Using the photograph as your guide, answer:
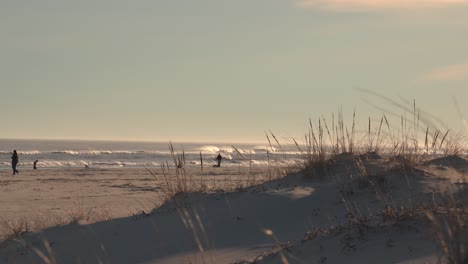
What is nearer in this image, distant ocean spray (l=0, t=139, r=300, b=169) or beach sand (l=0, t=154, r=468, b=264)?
beach sand (l=0, t=154, r=468, b=264)

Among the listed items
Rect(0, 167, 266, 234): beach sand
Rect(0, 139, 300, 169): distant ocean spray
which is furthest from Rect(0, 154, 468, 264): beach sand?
Rect(0, 167, 266, 234): beach sand

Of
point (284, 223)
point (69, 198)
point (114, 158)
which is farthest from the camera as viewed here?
point (114, 158)

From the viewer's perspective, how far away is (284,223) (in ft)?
22.3

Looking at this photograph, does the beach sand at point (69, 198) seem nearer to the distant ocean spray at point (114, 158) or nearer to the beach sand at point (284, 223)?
the distant ocean spray at point (114, 158)

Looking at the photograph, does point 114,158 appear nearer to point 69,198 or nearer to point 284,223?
point 69,198

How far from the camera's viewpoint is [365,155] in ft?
28.2

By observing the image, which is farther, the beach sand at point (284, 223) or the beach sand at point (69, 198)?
the beach sand at point (69, 198)

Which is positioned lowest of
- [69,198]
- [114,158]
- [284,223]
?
[69,198]

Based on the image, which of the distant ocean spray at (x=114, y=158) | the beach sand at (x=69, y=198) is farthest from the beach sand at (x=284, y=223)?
the beach sand at (x=69, y=198)

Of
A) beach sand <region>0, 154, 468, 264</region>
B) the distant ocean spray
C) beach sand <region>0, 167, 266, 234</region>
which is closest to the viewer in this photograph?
beach sand <region>0, 154, 468, 264</region>

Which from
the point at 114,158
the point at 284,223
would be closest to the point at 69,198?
the point at 284,223

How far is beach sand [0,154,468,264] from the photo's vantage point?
15.9ft

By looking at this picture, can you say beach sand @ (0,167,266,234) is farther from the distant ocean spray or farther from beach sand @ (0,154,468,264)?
beach sand @ (0,154,468,264)

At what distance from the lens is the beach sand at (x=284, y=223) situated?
Result: 484 centimetres
